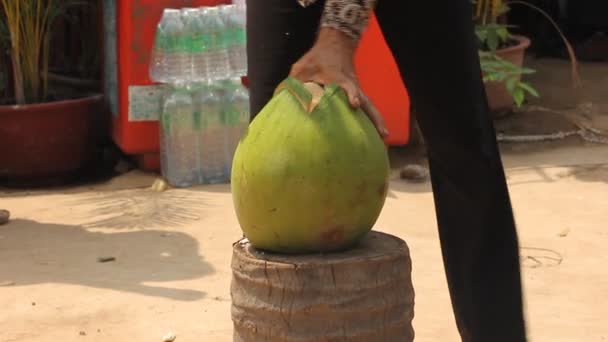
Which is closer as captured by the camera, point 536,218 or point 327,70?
point 327,70

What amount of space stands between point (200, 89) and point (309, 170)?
10.3 feet

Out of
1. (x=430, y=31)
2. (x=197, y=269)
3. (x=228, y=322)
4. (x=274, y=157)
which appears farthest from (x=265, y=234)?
(x=197, y=269)

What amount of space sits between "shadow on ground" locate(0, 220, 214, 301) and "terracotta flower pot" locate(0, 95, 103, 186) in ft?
2.62

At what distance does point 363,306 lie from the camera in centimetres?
220

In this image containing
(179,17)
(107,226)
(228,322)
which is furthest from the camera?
(179,17)

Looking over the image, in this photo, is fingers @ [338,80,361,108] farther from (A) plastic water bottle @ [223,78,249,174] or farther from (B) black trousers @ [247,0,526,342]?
(A) plastic water bottle @ [223,78,249,174]

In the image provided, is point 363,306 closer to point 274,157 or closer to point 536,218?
point 274,157

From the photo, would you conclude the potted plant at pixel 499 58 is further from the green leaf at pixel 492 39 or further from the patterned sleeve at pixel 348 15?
the patterned sleeve at pixel 348 15

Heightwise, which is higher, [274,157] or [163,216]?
[274,157]

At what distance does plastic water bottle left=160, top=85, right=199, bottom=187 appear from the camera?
515cm

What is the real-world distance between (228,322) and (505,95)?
3055 millimetres

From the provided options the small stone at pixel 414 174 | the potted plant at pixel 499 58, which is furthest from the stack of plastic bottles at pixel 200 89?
the potted plant at pixel 499 58

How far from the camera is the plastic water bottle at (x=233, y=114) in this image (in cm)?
520

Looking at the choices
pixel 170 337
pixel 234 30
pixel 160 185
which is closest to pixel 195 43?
pixel 234 30
